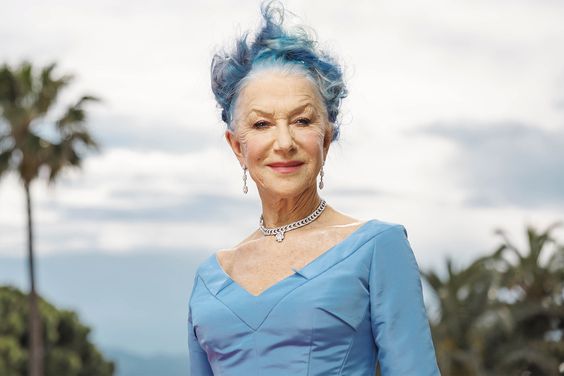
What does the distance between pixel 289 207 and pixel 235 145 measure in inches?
11.3

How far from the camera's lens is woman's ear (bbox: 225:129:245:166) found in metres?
3.76

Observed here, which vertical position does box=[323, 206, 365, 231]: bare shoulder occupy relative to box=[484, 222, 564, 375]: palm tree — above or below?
above

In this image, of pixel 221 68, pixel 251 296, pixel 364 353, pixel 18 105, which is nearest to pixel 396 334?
pixel 364 353

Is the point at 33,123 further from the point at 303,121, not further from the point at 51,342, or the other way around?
the point at 303,121

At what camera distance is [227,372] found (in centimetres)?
362

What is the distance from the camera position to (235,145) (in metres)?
3.77

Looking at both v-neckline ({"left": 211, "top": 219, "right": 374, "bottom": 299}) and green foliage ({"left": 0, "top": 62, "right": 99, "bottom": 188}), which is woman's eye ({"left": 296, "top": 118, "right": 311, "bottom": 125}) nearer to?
v-neckline ({"left": 211, "top": 219, "right": 374, "bottom": 299})

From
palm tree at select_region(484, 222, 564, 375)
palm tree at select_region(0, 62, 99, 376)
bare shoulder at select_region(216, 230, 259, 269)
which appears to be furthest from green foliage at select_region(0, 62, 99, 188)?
bare shoulder at select_region(216, 230, 259, 269)

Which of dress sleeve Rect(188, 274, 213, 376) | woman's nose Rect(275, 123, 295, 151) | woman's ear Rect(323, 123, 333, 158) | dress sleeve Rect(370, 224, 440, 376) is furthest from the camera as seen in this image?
dress sleeve Rect(188, 274, 213, 376)

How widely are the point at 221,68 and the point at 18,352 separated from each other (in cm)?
4077

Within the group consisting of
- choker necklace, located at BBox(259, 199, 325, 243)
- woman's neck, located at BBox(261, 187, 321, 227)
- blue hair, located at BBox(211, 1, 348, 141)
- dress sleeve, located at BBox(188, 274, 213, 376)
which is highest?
blue hair, located at BBox(211, 1, 348, 141)

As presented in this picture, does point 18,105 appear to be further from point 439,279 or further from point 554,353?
point 554,353

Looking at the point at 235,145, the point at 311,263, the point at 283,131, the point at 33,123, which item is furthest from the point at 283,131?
the point at 33,123

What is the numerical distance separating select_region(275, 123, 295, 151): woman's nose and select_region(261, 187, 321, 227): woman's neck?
0.20m
